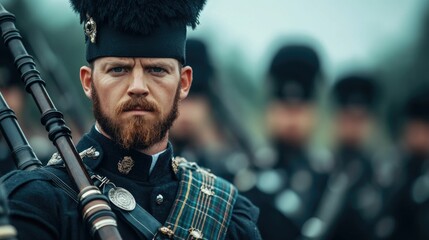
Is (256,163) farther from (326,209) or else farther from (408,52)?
(408,52)

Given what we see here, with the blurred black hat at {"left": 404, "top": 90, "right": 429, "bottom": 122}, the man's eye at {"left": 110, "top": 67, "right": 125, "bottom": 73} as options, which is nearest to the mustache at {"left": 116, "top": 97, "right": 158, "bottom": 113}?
the man's eye at {"left": 110, "top": 67, "right": 125, "bottom": 73}

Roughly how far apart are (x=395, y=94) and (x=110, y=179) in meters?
17.0

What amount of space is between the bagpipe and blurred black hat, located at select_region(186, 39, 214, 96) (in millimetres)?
6943

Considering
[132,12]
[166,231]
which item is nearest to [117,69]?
[132,12]

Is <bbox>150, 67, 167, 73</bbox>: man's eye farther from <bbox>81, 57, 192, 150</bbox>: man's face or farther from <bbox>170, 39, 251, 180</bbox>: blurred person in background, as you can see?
<bbox>170, 39, 251, 180</bbox>: blurred person in background

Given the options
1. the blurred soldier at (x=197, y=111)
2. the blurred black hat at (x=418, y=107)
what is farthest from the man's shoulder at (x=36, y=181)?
the blurred black hat at (x=418, y=107)

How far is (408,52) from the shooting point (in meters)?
25.9

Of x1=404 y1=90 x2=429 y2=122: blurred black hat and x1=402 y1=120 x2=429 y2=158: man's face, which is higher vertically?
x1=404 y1=90 x2=429 y2=122: blurred black hat

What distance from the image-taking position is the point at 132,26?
6.28 m

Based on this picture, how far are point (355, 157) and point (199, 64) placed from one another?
334 cm

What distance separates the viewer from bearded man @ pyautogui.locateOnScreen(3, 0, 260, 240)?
6.03m

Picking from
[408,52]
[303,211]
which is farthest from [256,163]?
[408,52]

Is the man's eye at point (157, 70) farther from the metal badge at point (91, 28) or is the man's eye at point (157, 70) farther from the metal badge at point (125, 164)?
the metal badge at point (125, 164)

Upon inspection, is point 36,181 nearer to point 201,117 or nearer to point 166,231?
point 166,231
